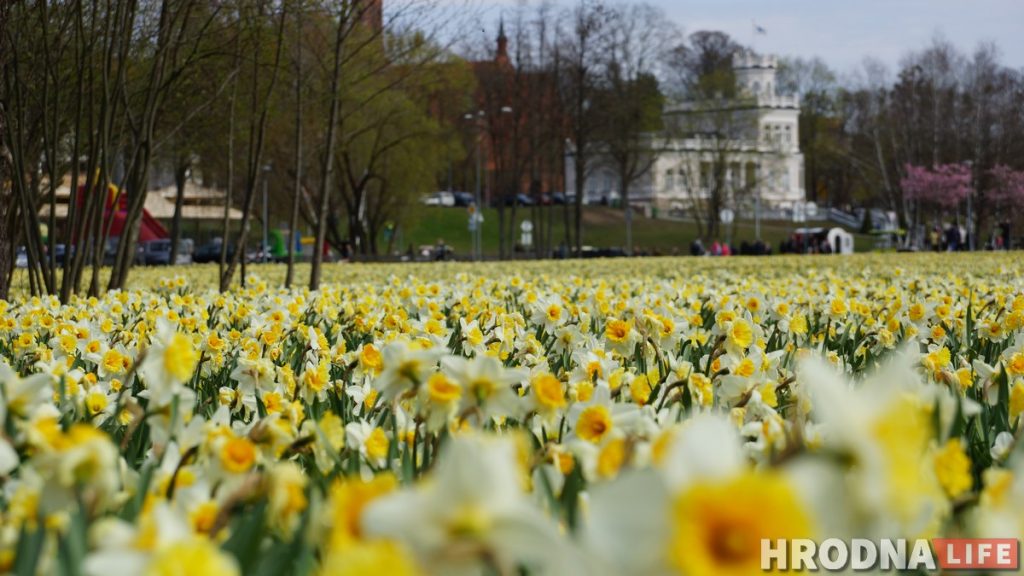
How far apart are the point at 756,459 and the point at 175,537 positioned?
4.54 ft

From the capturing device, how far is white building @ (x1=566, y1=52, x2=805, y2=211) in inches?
2584

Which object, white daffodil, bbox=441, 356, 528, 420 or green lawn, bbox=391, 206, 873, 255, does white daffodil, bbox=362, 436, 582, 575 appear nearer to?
white daffodil, bbox=441, 356, 528, 420

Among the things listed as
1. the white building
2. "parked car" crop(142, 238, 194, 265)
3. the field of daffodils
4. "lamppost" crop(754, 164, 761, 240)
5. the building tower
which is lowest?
"parked car" crop(142, 238, 194, 265)

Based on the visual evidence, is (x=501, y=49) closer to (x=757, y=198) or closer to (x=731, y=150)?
(x=731, y=150)

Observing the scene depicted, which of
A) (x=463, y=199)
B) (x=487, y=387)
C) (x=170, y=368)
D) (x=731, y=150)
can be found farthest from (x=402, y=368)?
(x=463, y=199)

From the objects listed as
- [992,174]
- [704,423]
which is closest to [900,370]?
[704,423]

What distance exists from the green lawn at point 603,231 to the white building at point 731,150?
266 centimetres

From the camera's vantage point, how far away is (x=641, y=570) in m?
1.08

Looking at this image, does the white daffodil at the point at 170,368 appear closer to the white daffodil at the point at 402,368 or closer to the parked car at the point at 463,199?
the white daffodil at the point at 402,368

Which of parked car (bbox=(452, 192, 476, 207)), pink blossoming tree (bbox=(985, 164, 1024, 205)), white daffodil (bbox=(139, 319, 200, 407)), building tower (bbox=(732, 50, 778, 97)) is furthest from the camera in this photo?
building tower (bbox=(732, 50, 778, 97))

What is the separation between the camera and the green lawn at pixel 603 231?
242 ft

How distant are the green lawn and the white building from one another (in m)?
2.66

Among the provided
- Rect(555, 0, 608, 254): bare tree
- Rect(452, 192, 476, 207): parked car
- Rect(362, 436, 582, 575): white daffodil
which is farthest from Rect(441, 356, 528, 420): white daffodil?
Rect(452, 192, 476, 207): parked car

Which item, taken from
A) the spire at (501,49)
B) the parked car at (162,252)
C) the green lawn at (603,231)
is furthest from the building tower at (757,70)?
the parked car at (162,252)
